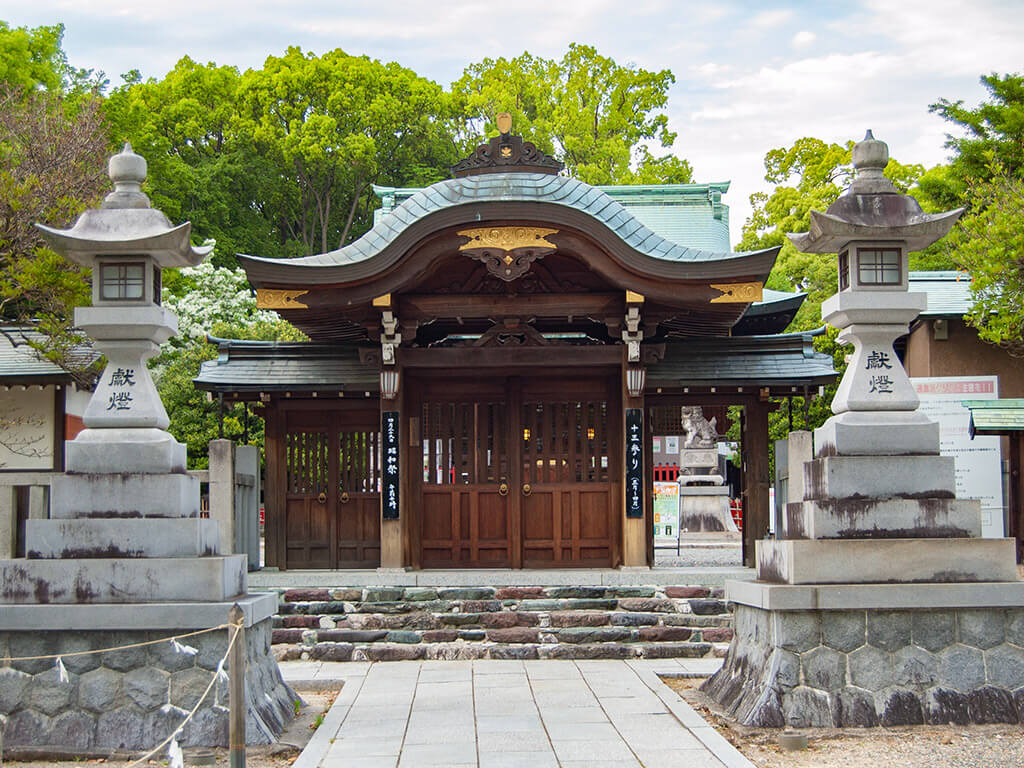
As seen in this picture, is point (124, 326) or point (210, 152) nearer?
point (124, 326)

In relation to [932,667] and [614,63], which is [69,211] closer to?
[932,667]

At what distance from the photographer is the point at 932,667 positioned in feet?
25.5

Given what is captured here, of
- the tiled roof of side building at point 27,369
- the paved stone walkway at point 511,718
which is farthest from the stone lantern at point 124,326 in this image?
the tiled roof of side building at point 27,369

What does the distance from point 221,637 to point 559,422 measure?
27.0 feet

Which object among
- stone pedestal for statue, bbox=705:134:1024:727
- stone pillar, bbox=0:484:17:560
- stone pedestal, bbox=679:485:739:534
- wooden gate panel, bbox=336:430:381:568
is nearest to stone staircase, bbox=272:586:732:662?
wooden gate panel, bbox=336:430:381:568

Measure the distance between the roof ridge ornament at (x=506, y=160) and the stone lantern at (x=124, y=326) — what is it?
6.57 metres

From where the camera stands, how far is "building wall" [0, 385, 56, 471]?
1989 centimetres

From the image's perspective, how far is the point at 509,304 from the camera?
14.3 metres

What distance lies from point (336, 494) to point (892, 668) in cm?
950

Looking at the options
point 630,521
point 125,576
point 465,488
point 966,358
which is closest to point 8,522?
→ point 465,488

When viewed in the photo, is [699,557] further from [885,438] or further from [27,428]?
[27,428]

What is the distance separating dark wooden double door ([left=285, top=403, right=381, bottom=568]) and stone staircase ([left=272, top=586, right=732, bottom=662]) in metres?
2.62

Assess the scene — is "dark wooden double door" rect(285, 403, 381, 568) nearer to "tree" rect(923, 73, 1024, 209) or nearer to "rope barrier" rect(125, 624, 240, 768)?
"rope barrier" rect(125, 624, 240, 768)

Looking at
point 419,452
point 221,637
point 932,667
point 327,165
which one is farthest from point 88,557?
point 327,165
